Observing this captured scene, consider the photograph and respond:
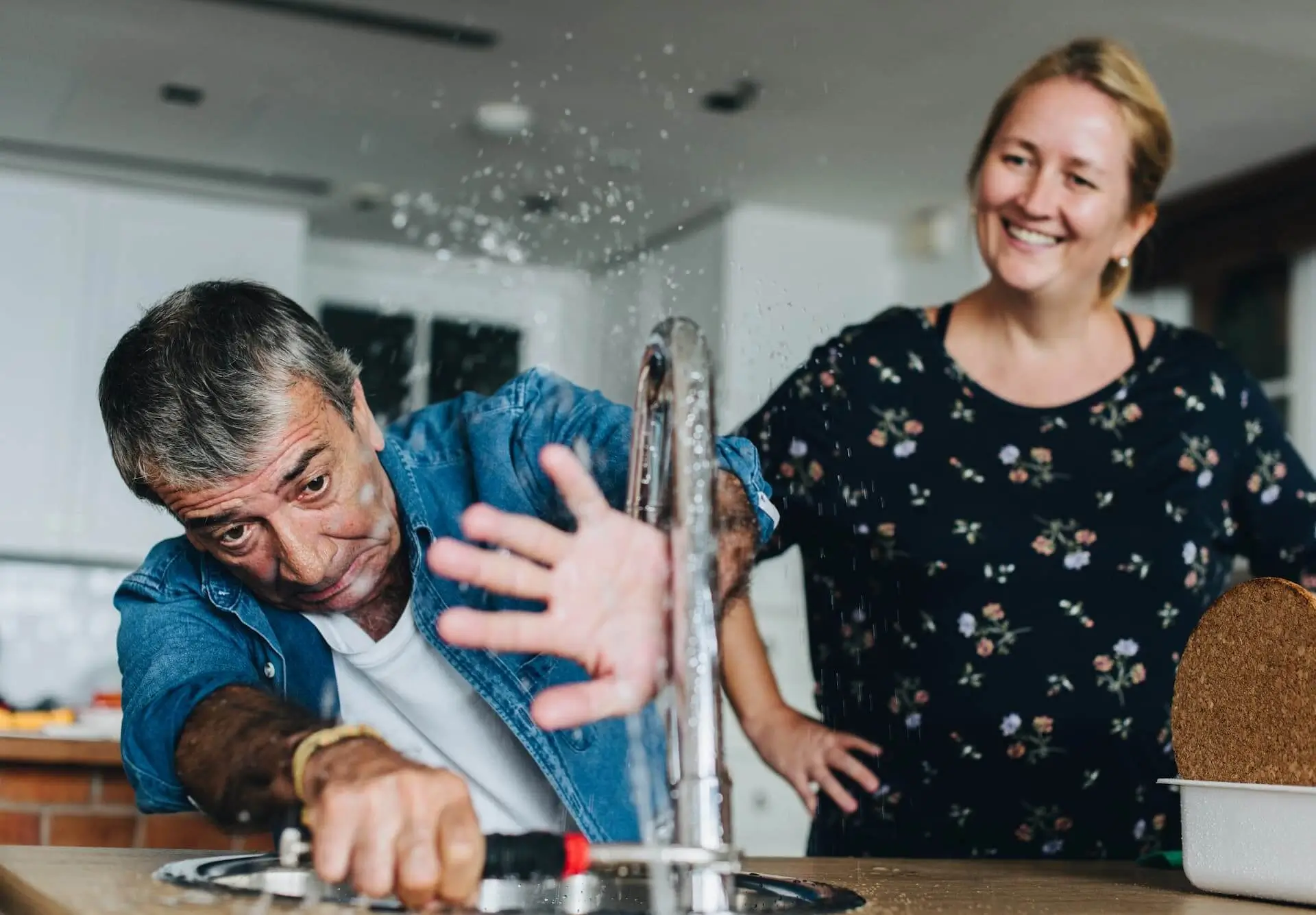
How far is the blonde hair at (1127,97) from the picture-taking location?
3.34 feet

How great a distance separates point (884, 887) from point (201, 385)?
14.3 inches

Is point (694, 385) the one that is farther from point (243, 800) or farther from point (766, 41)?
point (766, 41)

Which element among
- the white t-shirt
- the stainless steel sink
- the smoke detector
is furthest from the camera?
the smoke detector

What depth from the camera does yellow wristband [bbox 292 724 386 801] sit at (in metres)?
0.50

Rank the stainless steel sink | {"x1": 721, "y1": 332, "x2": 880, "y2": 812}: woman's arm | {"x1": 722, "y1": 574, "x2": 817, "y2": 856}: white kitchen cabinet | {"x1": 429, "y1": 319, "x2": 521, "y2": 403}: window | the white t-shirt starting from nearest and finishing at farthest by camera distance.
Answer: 1. the stainless steel sink
2. the white t-shirt
3. {"x1": 721, "y1": 332, "x2": 880, "y2": 812}: woman's arm
4. {"x1": 429, "y1": 319, "x2": 521, "y2": 403}: window
5. {"x1": 722, "y1": 574, "x2": 817, "y2": 856}: white kitchen cabinet

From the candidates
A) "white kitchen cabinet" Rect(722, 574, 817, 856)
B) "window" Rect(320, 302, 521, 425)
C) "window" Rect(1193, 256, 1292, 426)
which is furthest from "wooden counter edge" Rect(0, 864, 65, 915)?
"window" Rect(1193, 256, 1292, 426)

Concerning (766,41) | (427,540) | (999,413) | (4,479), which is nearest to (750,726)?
(999,413)

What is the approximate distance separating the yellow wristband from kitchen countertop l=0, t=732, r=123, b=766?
0.98 metres

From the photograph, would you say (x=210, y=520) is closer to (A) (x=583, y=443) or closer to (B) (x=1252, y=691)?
(A) (x=583, y=443)

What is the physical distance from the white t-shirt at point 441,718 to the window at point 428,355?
0.78ft

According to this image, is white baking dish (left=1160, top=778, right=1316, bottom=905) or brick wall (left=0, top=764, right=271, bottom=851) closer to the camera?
white baking dish (left=1160, top=778, right=1316, bottom=905)

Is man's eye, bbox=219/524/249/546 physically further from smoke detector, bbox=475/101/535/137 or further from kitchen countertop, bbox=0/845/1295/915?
smoke detector, bbox=475/101/535/137

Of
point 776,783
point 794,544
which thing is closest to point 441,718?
point 794,544

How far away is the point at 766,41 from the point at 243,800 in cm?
176
